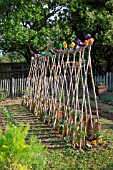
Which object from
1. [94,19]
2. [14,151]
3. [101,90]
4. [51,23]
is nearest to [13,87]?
[51,23]

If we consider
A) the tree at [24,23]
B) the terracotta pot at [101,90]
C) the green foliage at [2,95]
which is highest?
the tree at [24,23]

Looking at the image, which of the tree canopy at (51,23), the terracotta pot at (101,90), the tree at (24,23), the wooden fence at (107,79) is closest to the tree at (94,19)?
the tree canopy at (51,23)

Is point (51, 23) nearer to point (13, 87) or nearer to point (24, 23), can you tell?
point (24, 23)

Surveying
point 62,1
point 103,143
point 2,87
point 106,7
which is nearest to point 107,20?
point 106,7

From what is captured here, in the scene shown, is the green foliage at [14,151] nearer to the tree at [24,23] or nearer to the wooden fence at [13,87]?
the tree at [24,23]

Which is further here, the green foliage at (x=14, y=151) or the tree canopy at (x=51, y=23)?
the tree canopy at (x=51, y=23)

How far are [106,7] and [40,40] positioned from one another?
4306mm

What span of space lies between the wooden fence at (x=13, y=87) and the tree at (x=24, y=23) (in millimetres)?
1940

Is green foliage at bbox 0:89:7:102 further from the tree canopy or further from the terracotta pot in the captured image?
the terracotta pot

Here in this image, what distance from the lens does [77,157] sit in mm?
4711

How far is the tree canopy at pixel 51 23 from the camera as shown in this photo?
1315 cm

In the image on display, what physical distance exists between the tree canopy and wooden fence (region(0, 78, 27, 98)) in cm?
194

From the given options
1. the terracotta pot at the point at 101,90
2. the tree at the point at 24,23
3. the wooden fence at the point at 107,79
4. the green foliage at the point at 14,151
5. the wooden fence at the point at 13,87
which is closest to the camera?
the green foliage at the point at 14,151

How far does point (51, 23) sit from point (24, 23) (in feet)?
4.95
